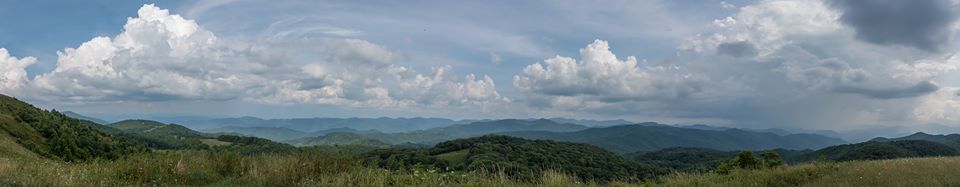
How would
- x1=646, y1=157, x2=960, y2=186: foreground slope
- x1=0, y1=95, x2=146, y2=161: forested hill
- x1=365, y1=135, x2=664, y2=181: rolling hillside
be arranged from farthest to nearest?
1. x1=365, y1=135, x2=664, y2=181: rolling hillside
2. x1=0, y1=95, x2=146, y2=161: forested hill
3. x1=646, y1=157, x2=960, y2=186: foreground slope

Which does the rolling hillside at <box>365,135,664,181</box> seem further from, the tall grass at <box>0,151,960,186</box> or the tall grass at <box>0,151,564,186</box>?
the tall grass at <box>0,151,564,186</box>

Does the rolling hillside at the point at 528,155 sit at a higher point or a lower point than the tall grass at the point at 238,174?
lower

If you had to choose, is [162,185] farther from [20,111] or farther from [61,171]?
[20,111]

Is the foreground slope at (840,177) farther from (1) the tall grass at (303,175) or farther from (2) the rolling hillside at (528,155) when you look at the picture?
(2) the rolling hillside at (528,155)

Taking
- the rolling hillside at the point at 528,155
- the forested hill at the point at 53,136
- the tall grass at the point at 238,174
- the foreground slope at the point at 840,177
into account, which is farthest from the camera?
the rolling hillside at the point at 528,155

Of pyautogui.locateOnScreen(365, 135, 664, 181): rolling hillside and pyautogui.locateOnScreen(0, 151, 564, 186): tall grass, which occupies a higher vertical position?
pyautogui.locateOnScreen(0, 151, 564, 186): tall grass

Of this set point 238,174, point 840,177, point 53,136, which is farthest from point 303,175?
point 53,136

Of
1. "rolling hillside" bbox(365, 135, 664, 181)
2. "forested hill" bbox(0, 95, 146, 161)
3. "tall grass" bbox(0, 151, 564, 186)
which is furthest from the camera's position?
"rolling hillside" bbox(365, 135, 664, 181)

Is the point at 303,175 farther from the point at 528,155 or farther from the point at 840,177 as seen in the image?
the point at 528,155

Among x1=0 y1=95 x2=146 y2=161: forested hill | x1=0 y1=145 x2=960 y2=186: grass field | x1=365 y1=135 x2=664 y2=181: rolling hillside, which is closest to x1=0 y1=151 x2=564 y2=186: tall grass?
x1=0 y1=145 x2=960 y2=186: grass field

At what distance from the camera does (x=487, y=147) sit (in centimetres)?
15950

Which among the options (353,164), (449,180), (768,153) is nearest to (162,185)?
(353,164)

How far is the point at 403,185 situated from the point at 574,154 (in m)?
153

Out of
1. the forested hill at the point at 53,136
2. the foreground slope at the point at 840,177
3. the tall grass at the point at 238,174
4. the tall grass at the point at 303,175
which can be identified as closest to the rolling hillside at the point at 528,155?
the forested hill at the point at 53,136
